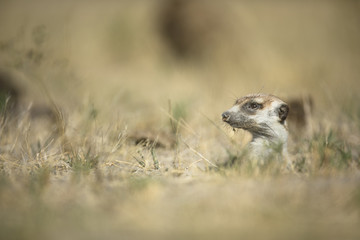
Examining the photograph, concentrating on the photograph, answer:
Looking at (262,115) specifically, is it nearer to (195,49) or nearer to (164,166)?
(164,166)

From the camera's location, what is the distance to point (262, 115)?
265 centimetres

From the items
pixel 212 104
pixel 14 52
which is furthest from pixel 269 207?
pixel 212 104

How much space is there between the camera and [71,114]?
3.67 meters

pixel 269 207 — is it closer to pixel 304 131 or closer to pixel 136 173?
pixel 136 173

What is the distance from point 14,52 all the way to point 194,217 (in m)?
2.18

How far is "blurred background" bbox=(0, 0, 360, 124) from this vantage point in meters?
5.55

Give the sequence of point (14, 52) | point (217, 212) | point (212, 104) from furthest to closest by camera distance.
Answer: point (212, 104), point (14, 52), point (217, 212)

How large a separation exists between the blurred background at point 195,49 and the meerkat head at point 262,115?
Result: 1.66 m

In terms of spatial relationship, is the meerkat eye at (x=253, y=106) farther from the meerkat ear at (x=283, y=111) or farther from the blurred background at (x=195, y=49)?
the blurred background at (x=195, y=49)

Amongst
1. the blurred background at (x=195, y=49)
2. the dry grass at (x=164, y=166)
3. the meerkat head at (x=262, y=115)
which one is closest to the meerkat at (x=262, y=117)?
the meerkat head at (x=262, y=115)

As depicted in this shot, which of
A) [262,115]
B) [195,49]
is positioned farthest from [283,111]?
[195,49]

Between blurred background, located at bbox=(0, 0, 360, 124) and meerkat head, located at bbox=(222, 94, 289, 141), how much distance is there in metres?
1.66

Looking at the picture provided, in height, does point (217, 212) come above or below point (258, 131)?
below

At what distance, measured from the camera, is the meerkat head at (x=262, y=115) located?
8.68ft
